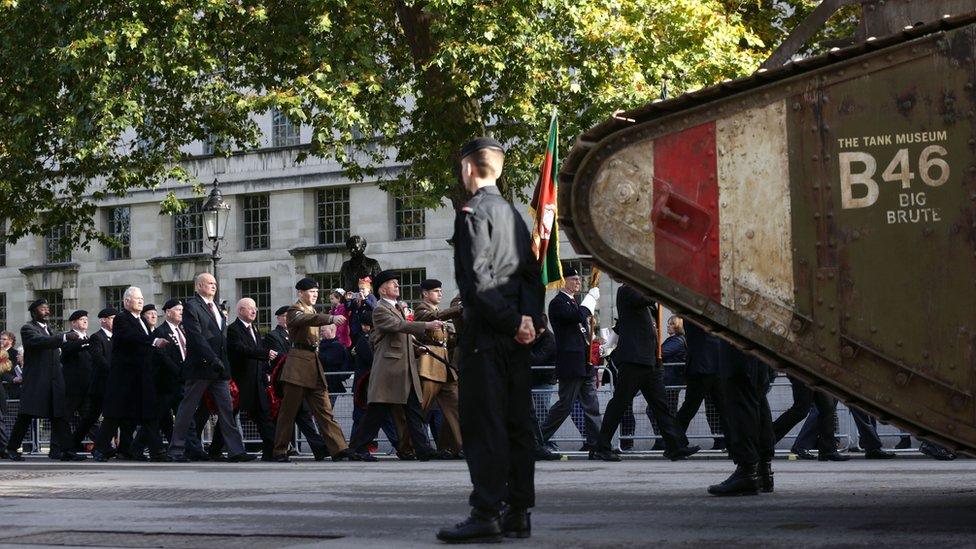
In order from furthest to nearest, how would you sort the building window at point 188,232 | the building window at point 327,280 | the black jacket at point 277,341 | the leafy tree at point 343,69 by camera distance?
the building window at point 188,232 → the building window at point 327,280 → the leafy tree at point 343,69 → the black jacket at point 277,341

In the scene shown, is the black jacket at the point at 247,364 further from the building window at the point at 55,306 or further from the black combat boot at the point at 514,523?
the building window at the point at 55,306

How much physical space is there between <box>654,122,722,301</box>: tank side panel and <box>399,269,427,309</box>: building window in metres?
39.3

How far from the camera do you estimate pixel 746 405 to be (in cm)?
1073

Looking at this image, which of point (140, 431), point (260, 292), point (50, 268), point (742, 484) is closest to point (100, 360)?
point (140, 431)

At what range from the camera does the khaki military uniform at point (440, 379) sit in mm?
18141

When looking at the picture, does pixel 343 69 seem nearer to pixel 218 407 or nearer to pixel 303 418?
pixel 303 418

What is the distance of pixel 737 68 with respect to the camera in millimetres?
26172

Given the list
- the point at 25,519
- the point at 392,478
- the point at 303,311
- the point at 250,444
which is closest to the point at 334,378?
the point at 250,444

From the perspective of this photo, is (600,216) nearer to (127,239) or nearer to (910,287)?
(910,287)

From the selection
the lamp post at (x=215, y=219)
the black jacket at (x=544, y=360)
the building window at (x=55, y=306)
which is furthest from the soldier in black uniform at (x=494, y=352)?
the building window at (x=55, y=306)

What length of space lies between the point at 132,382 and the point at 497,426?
12214 mm

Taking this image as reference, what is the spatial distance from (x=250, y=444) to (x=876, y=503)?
12.6 m

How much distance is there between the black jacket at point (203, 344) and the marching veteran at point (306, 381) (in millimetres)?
702

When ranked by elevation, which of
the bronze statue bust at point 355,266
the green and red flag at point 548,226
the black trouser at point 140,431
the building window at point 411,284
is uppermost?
the building window at point 411,284
